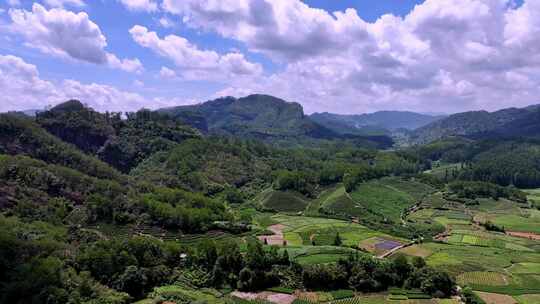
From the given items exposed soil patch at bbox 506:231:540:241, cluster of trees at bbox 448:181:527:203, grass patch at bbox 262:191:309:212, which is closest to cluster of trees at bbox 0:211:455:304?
exposed soil patch at bbox 506:231:540:241

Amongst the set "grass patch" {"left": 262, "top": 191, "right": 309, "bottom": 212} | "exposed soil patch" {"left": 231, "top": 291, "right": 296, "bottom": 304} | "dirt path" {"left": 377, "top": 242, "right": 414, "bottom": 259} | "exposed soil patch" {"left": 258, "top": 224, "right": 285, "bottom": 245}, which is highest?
"grass patch" {"left": 262, "top": 191, "right": 309, "bottom": 212}

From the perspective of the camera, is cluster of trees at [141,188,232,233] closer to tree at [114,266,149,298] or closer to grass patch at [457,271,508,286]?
tree at [114,266,149,298]

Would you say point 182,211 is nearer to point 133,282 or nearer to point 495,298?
point 133,282

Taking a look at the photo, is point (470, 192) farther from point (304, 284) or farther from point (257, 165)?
point (304, 284)

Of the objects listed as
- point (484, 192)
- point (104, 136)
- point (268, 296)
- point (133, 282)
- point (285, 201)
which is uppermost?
point (104, 136)

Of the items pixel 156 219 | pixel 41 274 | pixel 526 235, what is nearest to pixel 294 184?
pixel 156 219

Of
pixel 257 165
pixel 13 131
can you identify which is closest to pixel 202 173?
pixel 257 165

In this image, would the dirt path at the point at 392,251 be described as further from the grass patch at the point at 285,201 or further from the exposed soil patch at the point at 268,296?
the grass patch at the point at 285,201
